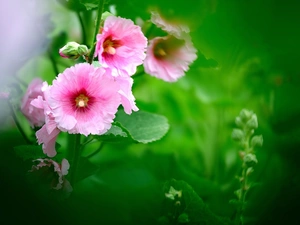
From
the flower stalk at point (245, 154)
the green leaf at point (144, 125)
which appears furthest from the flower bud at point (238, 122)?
the green leaf at point (144, 125)

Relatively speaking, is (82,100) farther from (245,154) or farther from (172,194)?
(245,154)

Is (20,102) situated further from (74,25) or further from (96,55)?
(74,25)

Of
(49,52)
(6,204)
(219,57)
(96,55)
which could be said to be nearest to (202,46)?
(219,57)

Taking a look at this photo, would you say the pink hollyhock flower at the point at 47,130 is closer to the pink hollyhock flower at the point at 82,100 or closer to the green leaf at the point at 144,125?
the pink hollyhock flower at the point at 82,100

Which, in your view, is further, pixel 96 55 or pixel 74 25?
pixel 74 25

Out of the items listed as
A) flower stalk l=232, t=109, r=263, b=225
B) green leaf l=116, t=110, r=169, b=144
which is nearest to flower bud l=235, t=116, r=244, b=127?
flower stalk l=232, t=109, r=263, b=225

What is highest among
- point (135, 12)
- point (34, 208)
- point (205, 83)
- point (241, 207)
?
point (34, 208)

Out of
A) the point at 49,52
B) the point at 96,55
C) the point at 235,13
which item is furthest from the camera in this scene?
the point at 49,52

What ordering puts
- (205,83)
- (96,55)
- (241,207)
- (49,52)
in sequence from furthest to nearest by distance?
(205,83) < (49,52) < (241,207) < (96,55)
